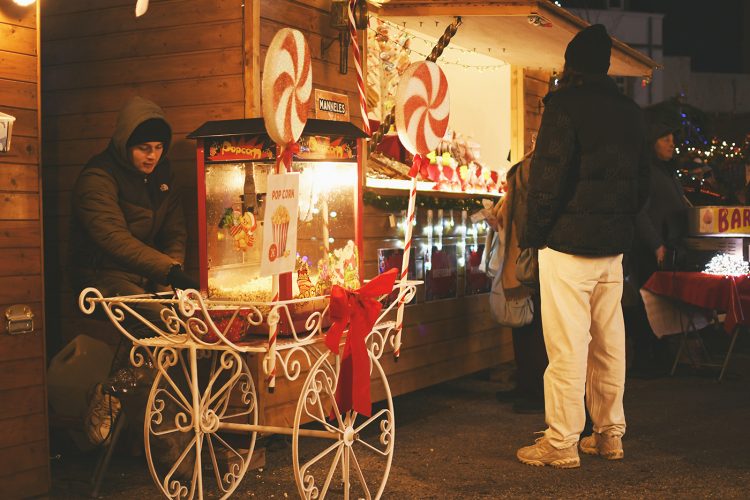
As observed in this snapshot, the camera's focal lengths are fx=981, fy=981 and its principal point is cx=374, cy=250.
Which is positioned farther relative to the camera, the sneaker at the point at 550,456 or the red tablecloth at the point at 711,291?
the red tablecloth at the point at 711,291

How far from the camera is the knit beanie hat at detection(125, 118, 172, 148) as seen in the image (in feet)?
17.6

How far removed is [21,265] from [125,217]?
874 millimetres

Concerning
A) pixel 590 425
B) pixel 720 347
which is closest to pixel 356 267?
pixel 590 425

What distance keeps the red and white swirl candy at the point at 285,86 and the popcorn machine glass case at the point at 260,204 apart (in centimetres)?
60

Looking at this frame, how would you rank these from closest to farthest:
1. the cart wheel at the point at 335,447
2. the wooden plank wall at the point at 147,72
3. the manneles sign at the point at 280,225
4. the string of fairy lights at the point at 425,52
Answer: the manneles sign at the point at 280,225
the cart wheel at the point at 335,447
the wooden plank wall at the point at 147,72
the string of fairy lights at the point at 425,52

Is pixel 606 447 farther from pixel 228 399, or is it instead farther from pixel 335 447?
pixel 228 399

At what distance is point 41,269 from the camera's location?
4.79 meters

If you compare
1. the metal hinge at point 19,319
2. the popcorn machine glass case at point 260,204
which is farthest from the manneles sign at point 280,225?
the metal hinge at point 19,319

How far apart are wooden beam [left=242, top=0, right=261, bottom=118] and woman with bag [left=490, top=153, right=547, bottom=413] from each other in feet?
7.43

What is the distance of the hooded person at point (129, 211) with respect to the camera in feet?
17.1

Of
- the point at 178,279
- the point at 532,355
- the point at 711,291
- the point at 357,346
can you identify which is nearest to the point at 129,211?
the point at 178,279

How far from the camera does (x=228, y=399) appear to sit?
4969 millimetres

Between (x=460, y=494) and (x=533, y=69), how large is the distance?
5.28m

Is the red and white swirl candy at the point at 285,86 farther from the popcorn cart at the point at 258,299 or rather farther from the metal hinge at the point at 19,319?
the metal hinge at the point at 19,319
